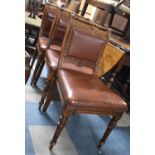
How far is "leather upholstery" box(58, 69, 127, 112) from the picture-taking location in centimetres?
148

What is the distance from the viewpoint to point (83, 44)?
188 cm

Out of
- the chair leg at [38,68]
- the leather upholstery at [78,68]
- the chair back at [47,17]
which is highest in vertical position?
the chair back at [47,17]

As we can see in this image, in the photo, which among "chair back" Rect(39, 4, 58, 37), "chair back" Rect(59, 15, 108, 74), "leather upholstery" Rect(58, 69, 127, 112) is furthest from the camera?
"chair back" Rect(39, 4, 58, 37)

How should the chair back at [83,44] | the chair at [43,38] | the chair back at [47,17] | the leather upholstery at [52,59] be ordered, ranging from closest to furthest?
the chair back at [83,44] → the leather upholstery at [52,59] → the chair at [43,38] → the chair back at [47,17]

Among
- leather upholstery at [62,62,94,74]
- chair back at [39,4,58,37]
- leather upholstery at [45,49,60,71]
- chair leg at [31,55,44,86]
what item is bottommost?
chair leg at [31,55,44,86]

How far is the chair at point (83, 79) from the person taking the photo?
4.96 feet

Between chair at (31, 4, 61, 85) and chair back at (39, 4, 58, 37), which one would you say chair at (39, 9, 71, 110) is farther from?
chair back at (39, 4, 58, 37)

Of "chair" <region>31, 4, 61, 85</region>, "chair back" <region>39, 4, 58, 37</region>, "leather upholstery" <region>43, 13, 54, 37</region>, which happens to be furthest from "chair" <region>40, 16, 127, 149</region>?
"leather upholstery" <region>43, 13, 54, 37</region>

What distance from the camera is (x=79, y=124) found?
2.15m

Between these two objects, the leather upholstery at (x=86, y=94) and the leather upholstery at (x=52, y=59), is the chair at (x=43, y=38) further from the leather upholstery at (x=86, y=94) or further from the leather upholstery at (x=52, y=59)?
the leather upholstery at (x=86, y=94)

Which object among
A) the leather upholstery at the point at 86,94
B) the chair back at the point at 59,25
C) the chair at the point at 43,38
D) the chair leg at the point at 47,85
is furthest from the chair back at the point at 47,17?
the leather upholstery at the point at 86,94
